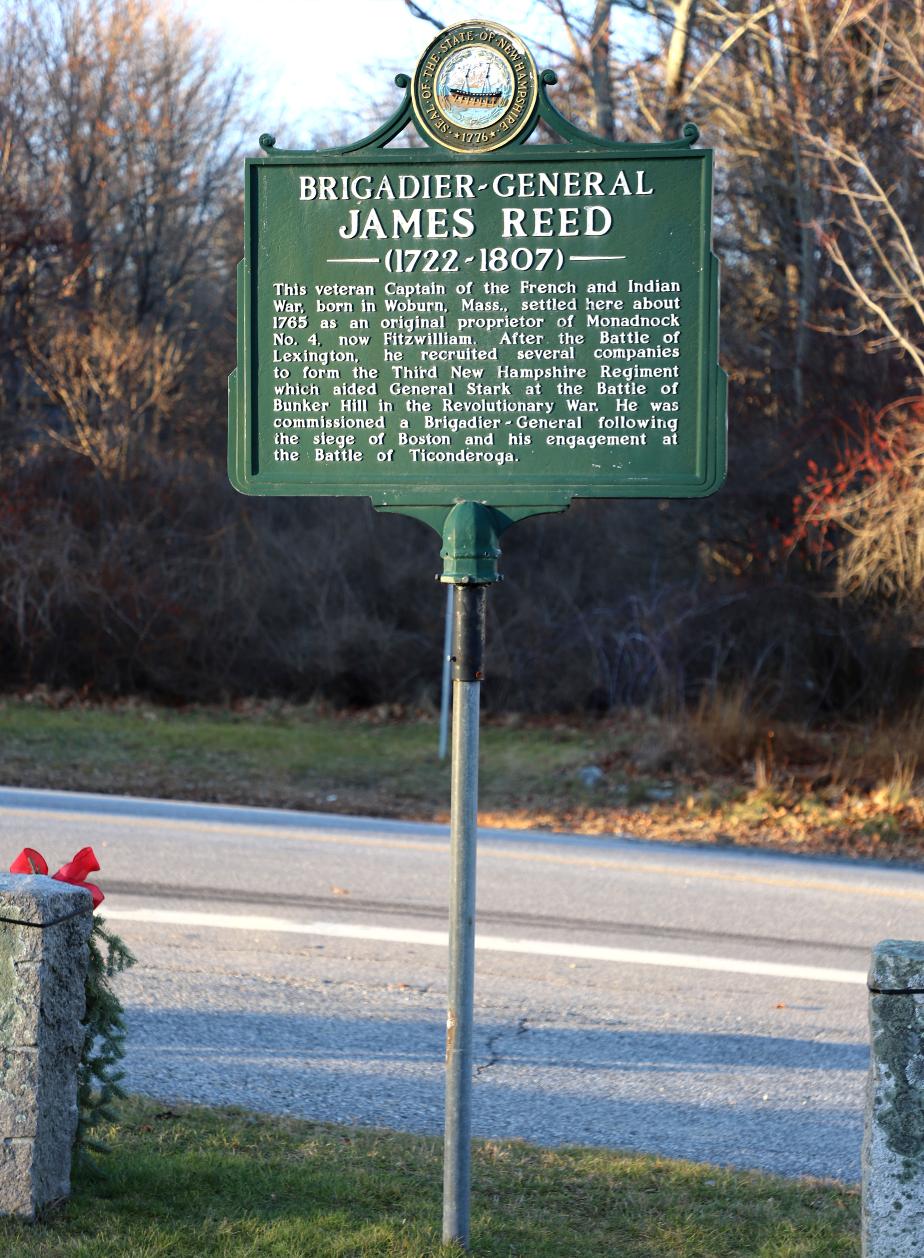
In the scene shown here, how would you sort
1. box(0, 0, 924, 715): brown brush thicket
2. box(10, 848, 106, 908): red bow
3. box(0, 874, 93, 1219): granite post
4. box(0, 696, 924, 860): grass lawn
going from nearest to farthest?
box(0, 874, 93, 1219): granite post, box(10, 848, 106, 908): red bow, box(0, 696, 924, 860): grass lawn, box(0, 0, 924, 715): brown brush thicket

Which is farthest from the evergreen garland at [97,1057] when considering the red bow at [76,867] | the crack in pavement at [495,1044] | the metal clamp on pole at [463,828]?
the crack in pavement at [495,1044]

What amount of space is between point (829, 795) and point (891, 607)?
426 centimetres

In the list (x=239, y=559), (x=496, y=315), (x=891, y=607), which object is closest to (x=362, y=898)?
(x=496, y=315)

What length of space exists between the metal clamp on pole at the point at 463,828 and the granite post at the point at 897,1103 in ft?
3.45

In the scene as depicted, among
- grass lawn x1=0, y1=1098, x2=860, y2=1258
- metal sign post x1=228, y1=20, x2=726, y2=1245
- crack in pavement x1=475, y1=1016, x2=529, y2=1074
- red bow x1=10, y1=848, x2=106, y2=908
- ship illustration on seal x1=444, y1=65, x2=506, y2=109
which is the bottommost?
crack in pavement x1=475, y1=1016, x2=529, y2=1074

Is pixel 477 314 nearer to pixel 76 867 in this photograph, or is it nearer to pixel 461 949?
pixel 461 949

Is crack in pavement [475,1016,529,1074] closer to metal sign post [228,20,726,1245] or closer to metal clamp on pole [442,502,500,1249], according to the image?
metal clamp on pole [442,502,500,1249]

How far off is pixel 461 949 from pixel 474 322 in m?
1.80

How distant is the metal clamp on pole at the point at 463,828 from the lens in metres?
3.78

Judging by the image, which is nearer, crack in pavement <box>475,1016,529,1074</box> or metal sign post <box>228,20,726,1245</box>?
metal sign post <box>228,20,726,1245</box>

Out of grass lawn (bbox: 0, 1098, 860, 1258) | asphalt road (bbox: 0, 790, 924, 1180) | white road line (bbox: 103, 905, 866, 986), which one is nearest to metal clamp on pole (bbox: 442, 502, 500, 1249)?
grass lawn (bbox: 0, 1098, 860, 1258)

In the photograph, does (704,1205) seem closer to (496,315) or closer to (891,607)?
(496,315)

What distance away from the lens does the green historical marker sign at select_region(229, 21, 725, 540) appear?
401 cm

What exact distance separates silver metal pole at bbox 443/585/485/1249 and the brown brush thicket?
416 inches
